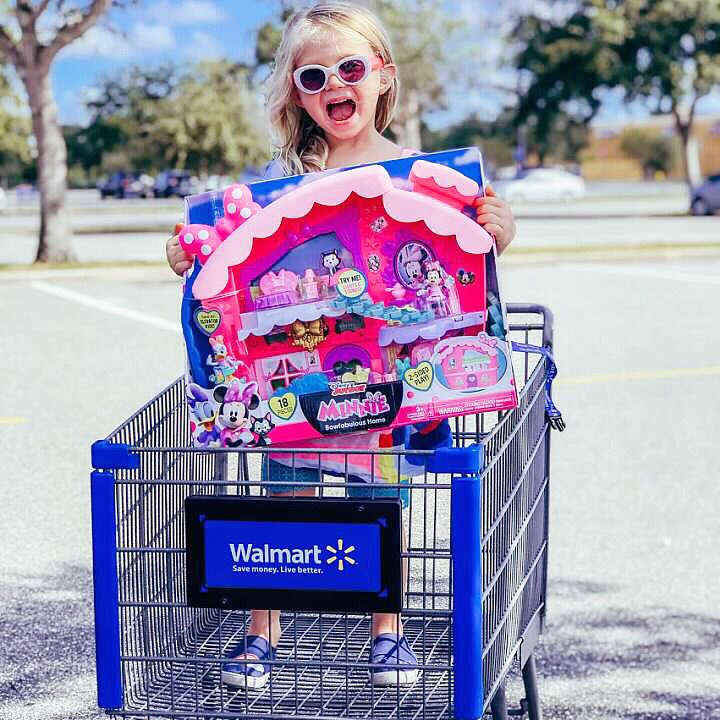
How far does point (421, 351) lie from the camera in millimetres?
2389

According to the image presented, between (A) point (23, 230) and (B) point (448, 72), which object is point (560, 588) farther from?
(B) point (448, 72)

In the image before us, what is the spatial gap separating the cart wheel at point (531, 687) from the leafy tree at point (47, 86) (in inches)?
590

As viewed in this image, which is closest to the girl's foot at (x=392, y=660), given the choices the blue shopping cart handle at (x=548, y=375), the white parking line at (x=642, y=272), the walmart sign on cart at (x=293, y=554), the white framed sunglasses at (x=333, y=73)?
the walmart sign on cart at (x=293, y=554)

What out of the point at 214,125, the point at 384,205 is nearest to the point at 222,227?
the point at 384,205

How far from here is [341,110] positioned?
111 inches

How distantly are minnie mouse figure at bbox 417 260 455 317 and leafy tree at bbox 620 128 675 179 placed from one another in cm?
7452

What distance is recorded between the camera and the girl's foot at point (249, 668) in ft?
8.20

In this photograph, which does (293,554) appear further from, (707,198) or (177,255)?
(707,198)

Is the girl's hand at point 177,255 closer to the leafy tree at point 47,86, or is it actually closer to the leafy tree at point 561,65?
the leafy tree at point 47,86

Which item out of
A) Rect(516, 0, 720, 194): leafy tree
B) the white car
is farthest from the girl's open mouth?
the white car

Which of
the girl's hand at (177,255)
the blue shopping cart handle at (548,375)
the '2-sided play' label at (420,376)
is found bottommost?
the blue shopping cart handle at (548,375)

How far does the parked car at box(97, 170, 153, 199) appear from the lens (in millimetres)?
56125

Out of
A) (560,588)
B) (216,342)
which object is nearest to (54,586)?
(560,588)

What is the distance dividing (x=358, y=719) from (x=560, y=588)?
7.82 ft
